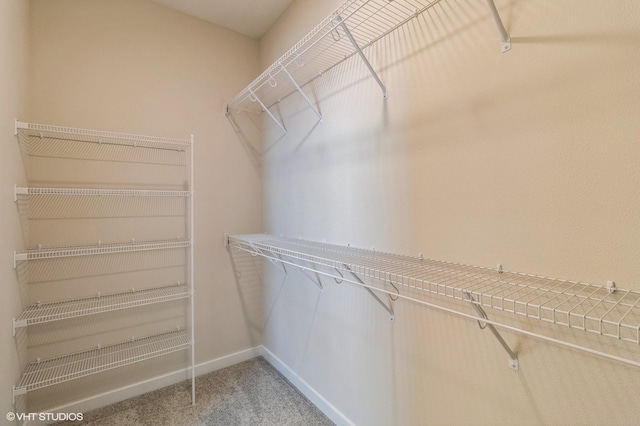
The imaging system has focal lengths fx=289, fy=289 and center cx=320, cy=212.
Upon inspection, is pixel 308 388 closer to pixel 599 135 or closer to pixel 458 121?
pixel 458 121

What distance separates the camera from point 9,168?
1.34m

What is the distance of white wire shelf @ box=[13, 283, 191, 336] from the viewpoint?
1537 millimetres

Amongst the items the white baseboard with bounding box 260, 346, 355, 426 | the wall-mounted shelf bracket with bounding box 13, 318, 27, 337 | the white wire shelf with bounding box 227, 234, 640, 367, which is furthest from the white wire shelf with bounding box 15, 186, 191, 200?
the white baseboard with bounding box 260, 346, 355, 426

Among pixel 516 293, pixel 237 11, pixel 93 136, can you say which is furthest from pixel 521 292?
pixel 237 11

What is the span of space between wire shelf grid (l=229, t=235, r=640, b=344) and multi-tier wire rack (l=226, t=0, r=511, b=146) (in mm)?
752

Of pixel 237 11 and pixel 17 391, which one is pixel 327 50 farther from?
pixel 17 391

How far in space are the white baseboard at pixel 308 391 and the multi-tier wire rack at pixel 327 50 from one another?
5.74 feet

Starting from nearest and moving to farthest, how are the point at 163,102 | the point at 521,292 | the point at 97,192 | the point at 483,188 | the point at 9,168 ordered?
1. the point at 521,292
2. the point at 483,188
3. the point at 9,168
4. the point at 97,192
5. the point at 163,102

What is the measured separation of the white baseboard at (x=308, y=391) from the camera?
1670 millimetres

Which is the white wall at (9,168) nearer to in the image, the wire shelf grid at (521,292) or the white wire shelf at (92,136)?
the white wire shelf at (92,136)

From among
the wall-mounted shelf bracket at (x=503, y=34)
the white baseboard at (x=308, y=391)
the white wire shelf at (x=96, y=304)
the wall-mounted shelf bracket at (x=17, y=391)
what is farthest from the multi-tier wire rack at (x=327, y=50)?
the wall-mounted shelf bracket at (x=17, y=391)

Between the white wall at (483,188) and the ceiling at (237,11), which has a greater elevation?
the ceiling at (237,11)

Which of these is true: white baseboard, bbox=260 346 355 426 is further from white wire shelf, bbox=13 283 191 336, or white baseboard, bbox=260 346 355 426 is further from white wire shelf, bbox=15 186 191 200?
white wire shelf, bbox=15 186 191 200

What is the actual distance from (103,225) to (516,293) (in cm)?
222
